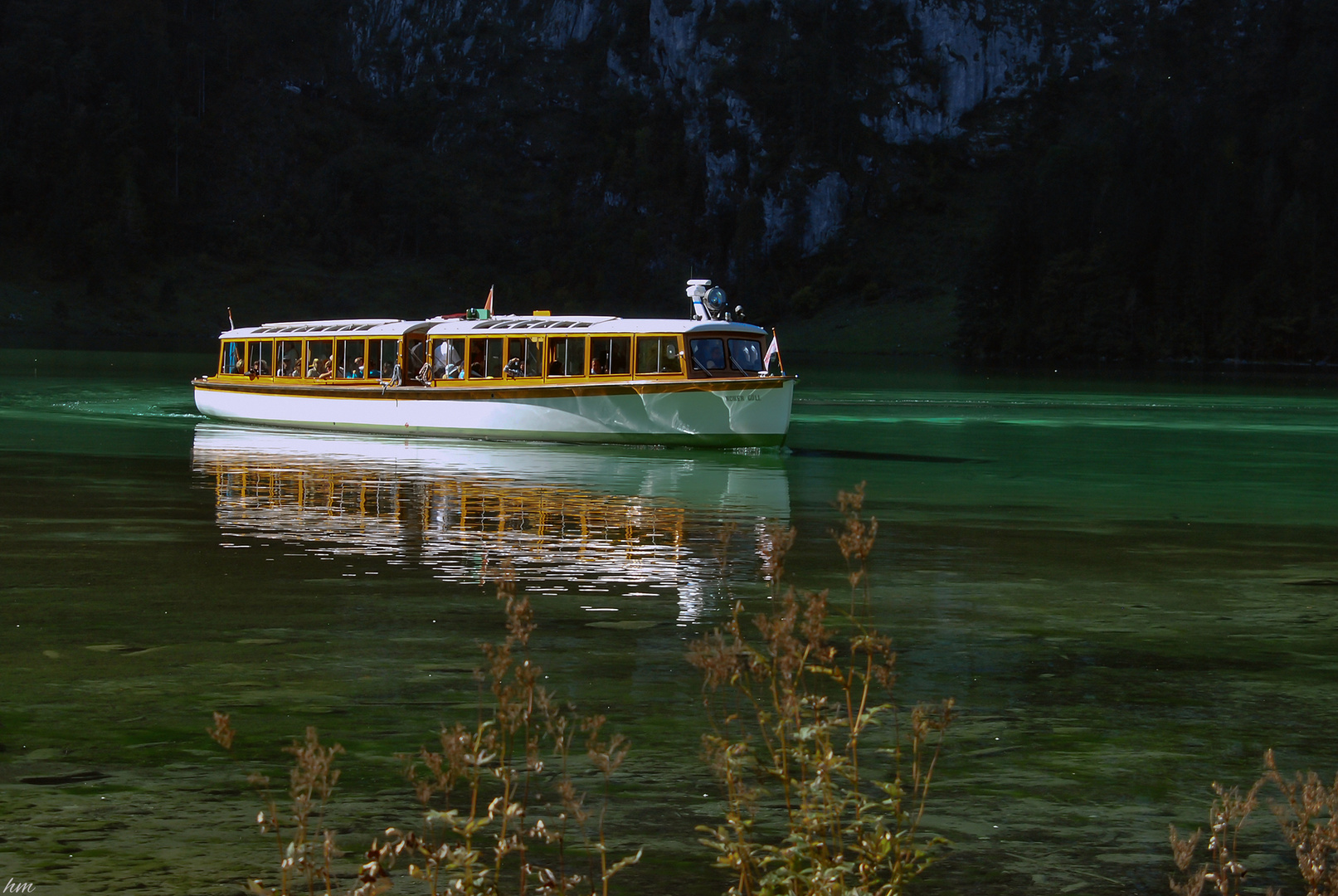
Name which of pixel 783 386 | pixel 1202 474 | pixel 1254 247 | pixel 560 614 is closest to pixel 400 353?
pixel 783 386

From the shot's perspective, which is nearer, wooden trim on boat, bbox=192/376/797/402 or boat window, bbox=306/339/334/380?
wooden trim on boat, bbox=192/376/797/402

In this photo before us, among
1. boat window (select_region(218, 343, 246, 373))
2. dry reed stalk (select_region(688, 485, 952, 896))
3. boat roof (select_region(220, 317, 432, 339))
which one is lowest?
dry reed stalk (select_region(688, 485, 952, 896))

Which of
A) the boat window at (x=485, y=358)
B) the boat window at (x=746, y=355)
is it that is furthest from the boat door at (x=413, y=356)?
the boat window at (x=746, y=355)

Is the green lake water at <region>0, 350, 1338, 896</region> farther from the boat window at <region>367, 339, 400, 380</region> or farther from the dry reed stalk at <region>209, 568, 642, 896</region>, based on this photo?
the boat window at <region>367, 339, 400, 380</region>

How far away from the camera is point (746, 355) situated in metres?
40.4

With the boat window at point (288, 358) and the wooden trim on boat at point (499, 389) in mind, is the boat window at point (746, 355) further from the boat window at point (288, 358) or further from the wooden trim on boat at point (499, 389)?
the boat window at point (288, 358)

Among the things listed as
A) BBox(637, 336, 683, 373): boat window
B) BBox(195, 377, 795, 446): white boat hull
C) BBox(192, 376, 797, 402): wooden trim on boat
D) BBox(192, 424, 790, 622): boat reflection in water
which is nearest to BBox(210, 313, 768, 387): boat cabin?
BBox(637, 336, 683, 373): boat window

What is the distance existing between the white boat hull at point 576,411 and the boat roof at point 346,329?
188 centimetres

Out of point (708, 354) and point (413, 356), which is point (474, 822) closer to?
point (708, 354)

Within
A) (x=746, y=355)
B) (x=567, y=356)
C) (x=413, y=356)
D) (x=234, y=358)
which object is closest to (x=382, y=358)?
(x=413, y=356)

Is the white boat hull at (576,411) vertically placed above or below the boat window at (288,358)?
below

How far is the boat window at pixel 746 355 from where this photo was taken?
4012 cm

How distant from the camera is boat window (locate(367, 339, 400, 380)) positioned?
45.0m

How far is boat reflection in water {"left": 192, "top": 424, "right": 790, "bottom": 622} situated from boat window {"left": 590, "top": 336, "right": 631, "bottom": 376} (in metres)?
2.29
